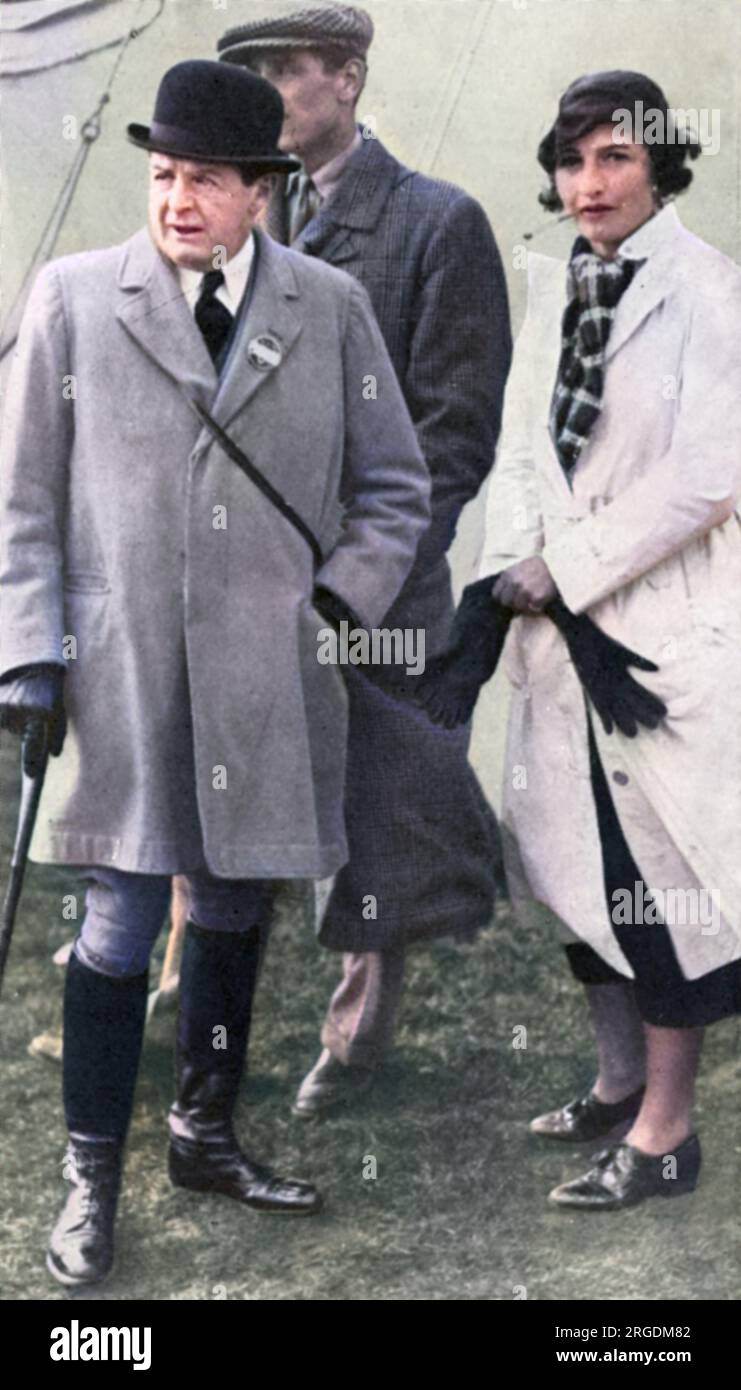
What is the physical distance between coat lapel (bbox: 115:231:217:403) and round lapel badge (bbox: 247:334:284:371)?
4.0 inches

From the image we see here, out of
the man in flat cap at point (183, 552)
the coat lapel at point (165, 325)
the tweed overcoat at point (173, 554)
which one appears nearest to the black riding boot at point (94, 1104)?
the man in flat cap at point (183, 552)

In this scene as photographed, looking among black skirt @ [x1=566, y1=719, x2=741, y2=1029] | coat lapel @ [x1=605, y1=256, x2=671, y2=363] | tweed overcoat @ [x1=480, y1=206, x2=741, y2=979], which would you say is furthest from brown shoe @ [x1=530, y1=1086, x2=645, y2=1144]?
coat lapel @ [x1=605, y1=256, x2=671, y2=363]

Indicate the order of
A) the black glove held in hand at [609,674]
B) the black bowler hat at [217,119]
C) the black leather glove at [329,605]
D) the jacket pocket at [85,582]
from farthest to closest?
1. the black glove held in hand at [609,674]
2. the black leather glove at [329,605]
3. the jacket pocket at [85,582]
4. the black bowler hat at [217,119]

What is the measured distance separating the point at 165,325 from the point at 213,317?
0.12 m

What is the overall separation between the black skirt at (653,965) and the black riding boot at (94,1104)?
1.15 meters

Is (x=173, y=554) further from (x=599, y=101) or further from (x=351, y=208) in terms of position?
(x=599, y=101)

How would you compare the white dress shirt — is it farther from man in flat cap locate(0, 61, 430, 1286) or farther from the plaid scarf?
the plaid scarf

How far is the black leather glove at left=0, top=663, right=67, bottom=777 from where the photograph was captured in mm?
5098

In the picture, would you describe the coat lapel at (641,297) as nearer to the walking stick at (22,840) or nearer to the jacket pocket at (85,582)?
the jacket pocket at (85,582)

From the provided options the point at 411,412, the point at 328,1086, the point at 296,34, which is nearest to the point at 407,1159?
the point at 328,1086

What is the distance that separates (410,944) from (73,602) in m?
1.19

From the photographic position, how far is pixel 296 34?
5320 millimetres

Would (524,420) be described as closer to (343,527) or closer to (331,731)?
(343,527)

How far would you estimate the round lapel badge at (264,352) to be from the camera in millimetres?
5129
